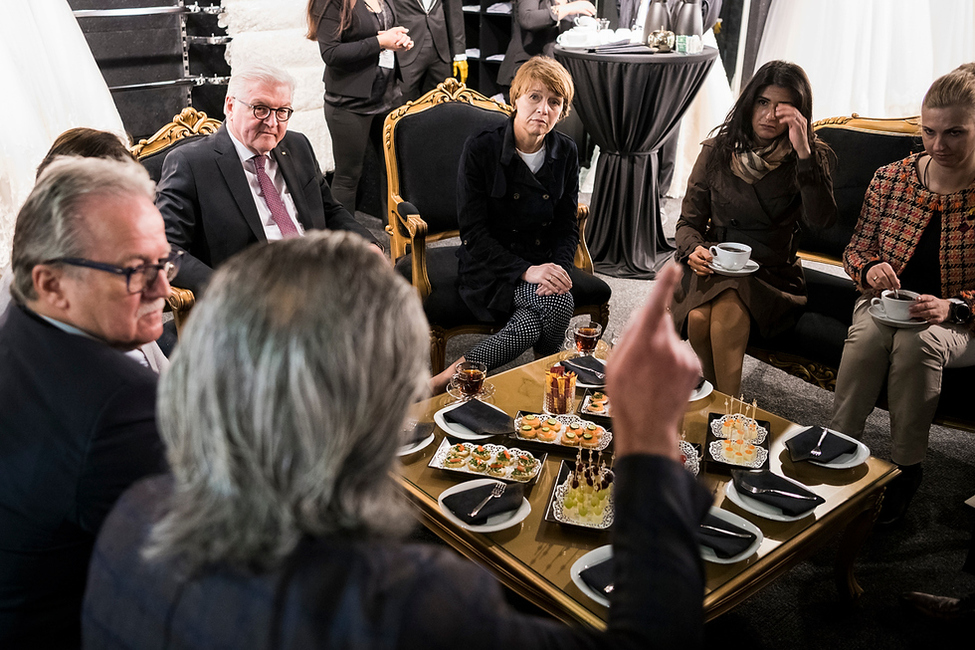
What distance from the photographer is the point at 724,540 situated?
1.63 m

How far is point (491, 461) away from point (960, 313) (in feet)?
4.98

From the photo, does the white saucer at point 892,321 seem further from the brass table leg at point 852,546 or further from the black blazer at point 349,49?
the black blazer at point 349,49

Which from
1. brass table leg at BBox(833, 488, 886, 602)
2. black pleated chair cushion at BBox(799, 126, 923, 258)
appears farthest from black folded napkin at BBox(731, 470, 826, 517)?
black pleated chair cushion at BBox(799, 126, 923, 258)

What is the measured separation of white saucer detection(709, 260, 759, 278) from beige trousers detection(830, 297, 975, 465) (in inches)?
14.3

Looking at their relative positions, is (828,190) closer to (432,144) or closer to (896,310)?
(896,310)

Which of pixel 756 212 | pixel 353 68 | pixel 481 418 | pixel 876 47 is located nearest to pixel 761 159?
pixel 756 212

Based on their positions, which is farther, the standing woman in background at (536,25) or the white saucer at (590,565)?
the standing woman in background at (536,25)

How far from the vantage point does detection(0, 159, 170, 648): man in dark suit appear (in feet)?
3.48

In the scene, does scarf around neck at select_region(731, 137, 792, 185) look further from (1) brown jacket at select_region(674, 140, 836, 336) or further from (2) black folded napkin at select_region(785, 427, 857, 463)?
(2) black folded napkin at select_region(785, 427, 857, 463)

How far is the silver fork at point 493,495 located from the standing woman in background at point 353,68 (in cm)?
289

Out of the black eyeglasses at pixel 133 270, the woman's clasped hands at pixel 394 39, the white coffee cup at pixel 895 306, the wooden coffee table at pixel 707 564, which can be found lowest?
the wooden coffee table at pixel 707 564

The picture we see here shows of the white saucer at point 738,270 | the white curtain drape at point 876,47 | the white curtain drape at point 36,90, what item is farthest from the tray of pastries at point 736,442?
the white curtain drape at point 876,47

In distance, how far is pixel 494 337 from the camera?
2867 mm

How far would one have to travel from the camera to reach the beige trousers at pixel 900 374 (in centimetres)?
234
